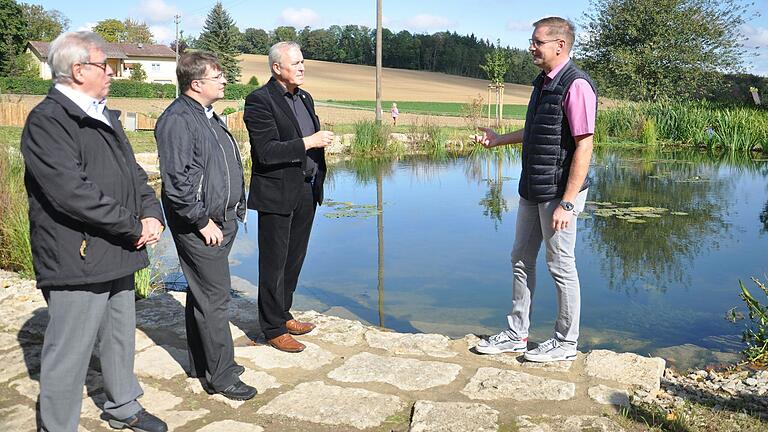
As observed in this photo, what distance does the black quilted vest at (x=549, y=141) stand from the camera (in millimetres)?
3338

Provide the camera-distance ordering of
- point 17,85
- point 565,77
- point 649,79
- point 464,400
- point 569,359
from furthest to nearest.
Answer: point 17,85 → point 649,79 → point 569,359 → point 565,77 → point 464,400

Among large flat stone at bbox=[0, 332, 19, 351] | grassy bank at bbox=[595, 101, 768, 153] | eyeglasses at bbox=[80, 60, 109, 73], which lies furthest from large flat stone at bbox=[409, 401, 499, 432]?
grassy bank at bbox=[595, 101, 768, 153]

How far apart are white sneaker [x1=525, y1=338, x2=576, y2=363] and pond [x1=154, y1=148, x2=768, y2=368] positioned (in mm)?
1257

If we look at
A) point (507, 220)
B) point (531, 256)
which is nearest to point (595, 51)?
point (507, 220)

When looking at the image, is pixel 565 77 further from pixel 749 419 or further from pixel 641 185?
pixel 641 185

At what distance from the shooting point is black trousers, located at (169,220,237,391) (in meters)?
3.08

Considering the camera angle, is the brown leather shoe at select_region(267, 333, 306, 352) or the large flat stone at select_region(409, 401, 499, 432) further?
the brown leather shoe at select_region(267, 333, 306, 352)

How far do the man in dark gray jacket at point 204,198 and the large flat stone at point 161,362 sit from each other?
28 cm

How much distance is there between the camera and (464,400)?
10.2 feet

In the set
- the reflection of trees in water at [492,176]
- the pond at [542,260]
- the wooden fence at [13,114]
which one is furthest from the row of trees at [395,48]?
the pond at [542,260]

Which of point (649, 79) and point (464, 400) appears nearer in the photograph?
point (464, 400)

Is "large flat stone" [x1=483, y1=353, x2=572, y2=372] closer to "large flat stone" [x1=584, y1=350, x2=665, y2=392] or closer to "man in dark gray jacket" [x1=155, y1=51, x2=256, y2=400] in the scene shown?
"large flat stone" [x1=584, y1=350, x2=665, y2=392]

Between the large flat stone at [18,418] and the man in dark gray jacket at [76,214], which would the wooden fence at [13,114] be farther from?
the man in dark gray jacket at [76,214]

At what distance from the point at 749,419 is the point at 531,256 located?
1256mm
